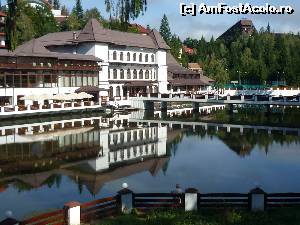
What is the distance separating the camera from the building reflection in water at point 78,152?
24641mm

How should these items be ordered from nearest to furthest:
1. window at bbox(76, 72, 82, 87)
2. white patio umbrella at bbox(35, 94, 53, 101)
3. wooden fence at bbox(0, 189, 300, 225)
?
wooden fence at bbox(0, 189, 300, 225), white patio umbrella at bbox(35, 94, 53, 101), window at bbox(76, 72, 82, 87)

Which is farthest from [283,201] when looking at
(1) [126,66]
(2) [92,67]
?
(1) [126,66]

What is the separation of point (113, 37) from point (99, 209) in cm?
6150

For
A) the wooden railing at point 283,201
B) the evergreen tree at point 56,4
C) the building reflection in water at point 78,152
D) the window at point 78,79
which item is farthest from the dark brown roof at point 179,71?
the evergreen tree at point 56,4

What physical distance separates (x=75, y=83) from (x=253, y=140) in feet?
106

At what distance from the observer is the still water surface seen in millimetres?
21984

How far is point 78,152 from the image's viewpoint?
32188 millimetres

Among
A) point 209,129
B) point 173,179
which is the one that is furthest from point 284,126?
point 173,179

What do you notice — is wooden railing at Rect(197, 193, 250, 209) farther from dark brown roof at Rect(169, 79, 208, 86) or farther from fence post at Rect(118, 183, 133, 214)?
dark brown roof at Rect(169, 79, 208, 86)

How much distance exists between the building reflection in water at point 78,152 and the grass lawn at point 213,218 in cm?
676

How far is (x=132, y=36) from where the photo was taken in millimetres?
80375

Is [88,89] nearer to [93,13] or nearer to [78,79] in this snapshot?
[78,79]

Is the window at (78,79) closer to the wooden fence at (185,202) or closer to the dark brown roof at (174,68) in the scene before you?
the dark brown roof at (174,68)

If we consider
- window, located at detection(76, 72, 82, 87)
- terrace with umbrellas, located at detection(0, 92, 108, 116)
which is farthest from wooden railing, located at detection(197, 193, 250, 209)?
window, located at detection(76, 72, 82, 87)
